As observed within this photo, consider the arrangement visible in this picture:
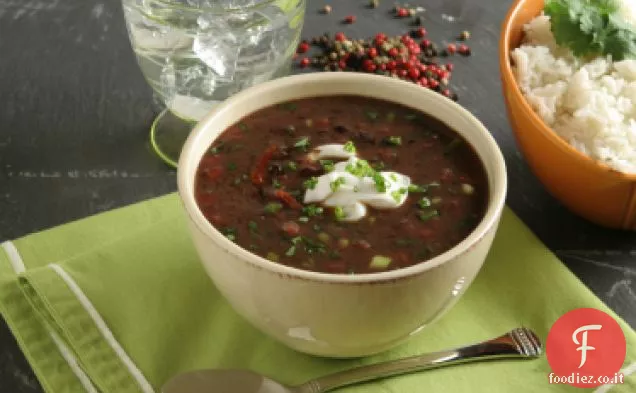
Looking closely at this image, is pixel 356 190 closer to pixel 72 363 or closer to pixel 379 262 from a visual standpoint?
pixel 379 262

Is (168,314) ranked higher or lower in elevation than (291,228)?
lower

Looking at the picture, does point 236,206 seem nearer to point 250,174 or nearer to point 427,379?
point 250,174

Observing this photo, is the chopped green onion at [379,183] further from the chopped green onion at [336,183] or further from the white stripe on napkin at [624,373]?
the white stripe on napkin at [624,373]

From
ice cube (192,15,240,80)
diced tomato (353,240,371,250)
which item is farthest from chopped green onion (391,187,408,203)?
ice cube (192,15,240,80)

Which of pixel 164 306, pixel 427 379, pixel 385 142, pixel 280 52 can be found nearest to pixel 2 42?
pixel 280 52

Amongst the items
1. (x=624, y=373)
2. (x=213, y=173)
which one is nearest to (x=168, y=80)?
(x=213, y=173)

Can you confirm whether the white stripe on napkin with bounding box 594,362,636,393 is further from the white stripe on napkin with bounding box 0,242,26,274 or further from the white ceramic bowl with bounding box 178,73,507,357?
the white stripe on napkin with bounding box 0,242,26,274
